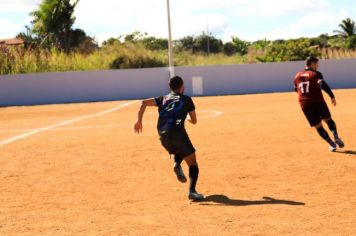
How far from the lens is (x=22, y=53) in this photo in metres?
39.2

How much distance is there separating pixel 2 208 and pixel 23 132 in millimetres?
9811

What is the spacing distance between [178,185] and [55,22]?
40.4 meters

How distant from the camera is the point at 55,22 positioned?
46750mm

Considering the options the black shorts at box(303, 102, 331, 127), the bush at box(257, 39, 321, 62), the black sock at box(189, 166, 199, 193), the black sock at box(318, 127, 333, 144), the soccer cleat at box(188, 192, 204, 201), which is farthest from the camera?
the bush at box(257, 39, 321, 62)

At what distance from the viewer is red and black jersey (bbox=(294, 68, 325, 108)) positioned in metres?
11.0

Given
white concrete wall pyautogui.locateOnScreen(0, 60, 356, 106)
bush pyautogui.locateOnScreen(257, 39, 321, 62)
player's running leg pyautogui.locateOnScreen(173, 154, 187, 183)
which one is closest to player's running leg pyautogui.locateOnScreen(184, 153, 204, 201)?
player's running leg pyautogui.locateOnScreen(173, 154, 187, 183)

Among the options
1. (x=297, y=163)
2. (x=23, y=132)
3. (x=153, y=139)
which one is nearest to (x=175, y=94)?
(x=297, y=163)

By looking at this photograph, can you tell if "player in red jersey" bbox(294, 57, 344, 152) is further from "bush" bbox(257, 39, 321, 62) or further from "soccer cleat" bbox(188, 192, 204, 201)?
"bush" bbox(257, 39, 321, 62)

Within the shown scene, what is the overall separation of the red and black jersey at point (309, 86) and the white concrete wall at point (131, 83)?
2335 cm

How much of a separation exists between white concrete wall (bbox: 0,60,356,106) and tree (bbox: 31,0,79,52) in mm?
12345

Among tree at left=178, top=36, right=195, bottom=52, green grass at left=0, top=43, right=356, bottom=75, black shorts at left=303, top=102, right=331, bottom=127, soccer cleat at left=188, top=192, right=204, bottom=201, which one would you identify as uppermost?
tree at left=178, top=36, right=195, bottom=52

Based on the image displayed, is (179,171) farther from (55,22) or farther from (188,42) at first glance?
(188,42)

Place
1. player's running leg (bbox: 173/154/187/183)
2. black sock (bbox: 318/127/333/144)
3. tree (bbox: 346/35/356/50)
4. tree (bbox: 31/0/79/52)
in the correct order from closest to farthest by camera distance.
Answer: player's running leg (bbox: 173/154/187/183)
black sock (bbox: 318/127/333/144)
tree (bbox: 31/0/79/52)
tree (bbox: 346/35/356/50)

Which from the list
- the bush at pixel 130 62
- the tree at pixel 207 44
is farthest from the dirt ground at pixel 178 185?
the tree at pixel 207 44
